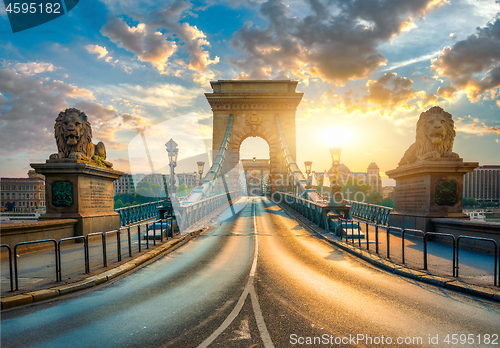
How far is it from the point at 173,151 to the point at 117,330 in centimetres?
1161

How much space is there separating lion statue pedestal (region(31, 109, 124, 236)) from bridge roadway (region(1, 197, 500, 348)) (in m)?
4.75

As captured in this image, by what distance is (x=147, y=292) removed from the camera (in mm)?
5383

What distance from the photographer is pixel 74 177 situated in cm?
1012

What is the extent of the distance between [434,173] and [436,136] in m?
1.42

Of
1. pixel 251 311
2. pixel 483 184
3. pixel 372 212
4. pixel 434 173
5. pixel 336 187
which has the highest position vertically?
pixel 434 173

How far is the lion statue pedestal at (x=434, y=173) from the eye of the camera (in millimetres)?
10109

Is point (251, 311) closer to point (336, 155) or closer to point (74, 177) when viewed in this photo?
point (74, 177)

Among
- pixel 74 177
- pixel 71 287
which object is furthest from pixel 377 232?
pixel 74 177

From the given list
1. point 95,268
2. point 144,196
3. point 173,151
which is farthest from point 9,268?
point 144,196

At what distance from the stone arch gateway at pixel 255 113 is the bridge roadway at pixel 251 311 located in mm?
36773

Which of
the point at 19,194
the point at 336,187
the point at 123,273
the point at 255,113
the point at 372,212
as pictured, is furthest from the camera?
the point at 19,194

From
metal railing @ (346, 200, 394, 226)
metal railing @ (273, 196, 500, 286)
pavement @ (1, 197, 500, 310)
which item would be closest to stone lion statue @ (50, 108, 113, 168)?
pavement @ (1, 197, 500, 310)

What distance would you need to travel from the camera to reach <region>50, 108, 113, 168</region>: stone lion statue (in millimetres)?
10328

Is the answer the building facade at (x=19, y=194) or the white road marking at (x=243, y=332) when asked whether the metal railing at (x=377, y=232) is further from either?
the building facade at (x=19, y=194)
